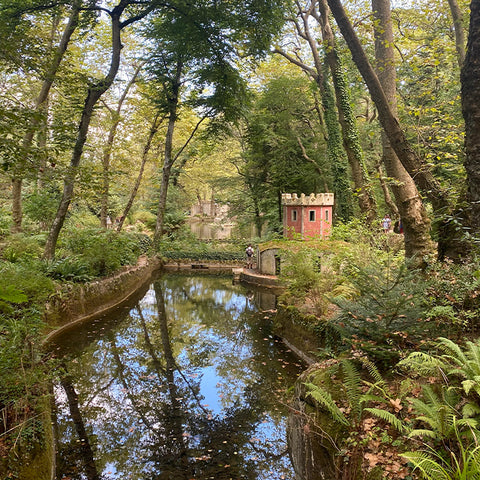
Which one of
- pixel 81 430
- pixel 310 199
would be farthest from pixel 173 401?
pixel 310 199

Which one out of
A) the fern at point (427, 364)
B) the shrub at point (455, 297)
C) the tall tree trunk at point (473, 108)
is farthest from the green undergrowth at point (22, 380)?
the tall tree trunk at point (473, 108)

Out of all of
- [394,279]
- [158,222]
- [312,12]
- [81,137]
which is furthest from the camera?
[158,222]

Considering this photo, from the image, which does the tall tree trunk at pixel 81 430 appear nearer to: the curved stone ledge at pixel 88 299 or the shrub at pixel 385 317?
the curved stone ledge at pixel 88 299

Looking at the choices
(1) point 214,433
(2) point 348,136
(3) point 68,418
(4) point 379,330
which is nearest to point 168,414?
(1) point 214,433

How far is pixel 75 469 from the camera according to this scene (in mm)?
4250

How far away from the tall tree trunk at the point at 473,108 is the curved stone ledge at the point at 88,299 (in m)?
6.80

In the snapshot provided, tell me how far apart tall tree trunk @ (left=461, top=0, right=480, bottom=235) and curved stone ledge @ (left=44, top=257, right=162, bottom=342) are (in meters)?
6.80

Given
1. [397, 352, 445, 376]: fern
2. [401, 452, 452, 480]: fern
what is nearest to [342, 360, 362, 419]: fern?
[397, 352, 445, 376]: fern

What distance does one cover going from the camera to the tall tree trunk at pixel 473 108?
426 cm

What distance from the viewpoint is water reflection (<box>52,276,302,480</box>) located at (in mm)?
4445

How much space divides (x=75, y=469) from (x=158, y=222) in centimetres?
1912

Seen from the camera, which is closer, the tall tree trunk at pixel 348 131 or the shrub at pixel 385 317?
the shrub at pixel 385 317

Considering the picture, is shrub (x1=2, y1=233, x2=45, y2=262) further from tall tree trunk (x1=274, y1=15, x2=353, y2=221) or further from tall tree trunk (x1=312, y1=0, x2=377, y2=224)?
tall tree trunk (x1=274, y1=15, x2=353, y2=221)

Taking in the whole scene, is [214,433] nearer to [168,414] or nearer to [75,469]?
[168,414]
